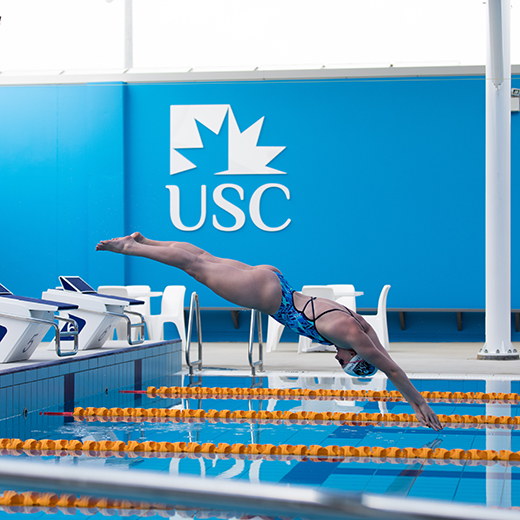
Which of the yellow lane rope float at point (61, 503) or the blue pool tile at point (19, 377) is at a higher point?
the blue pool tile at point (19, 377)

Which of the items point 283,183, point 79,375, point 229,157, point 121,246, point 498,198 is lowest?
point 79,375

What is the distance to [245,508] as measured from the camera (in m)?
0.90

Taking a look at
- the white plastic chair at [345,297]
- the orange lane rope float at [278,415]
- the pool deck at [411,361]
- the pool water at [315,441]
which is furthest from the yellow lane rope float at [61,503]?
the white plastic chair at [345,297]

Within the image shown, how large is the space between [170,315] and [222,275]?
21.7 feet

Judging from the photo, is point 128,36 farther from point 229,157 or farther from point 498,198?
point 498,198

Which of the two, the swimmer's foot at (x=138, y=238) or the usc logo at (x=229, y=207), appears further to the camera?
the usc logo at (x=229, y=207)

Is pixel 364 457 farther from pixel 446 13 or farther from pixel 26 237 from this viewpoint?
pixel 446 13

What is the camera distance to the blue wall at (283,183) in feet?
39.8

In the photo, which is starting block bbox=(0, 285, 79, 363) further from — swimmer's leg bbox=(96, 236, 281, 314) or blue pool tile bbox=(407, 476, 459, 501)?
blue pool tile bbox=(407, 476, 459, 501)

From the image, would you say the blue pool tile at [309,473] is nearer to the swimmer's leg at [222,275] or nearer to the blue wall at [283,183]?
the swimmer's leg at [222,275]

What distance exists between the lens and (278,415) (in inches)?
221

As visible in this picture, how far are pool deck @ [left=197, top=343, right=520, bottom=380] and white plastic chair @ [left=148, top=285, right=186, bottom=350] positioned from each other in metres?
0.53

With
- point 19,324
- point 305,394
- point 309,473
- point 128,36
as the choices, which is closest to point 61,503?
point 309,473

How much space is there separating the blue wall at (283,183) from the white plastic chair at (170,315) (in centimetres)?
163
